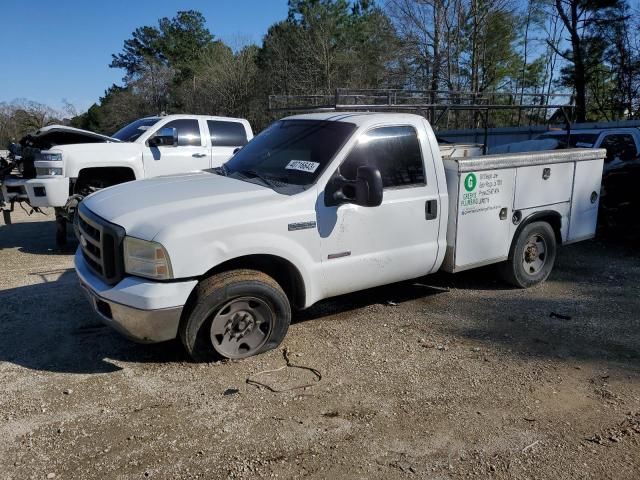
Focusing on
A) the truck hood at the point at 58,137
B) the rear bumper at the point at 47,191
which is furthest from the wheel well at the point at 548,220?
the truck hood at the point at 58,137

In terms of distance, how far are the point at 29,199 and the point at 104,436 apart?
5.51 m

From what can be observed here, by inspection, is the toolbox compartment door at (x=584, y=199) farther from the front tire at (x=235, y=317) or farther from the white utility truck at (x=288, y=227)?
the front tire at (x=235, y=317)

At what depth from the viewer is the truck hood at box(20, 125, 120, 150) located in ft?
25.6

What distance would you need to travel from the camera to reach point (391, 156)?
15.1 ft

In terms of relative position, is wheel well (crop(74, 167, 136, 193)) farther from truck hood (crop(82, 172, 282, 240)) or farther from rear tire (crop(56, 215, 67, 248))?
truck hood (crop(82, 172, 282, 240))

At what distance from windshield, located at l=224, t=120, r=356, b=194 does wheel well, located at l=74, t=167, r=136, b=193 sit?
3974 mm

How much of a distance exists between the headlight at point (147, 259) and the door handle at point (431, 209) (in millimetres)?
2338

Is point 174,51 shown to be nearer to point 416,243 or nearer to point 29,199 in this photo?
point 29,199

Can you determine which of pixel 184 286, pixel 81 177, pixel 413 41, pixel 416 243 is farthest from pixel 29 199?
Result: pixel 413 41

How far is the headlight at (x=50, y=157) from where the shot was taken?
7.58 m

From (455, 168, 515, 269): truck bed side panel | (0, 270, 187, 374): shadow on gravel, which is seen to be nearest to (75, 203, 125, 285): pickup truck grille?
(0, 270, 187, 374): shadow on gravel

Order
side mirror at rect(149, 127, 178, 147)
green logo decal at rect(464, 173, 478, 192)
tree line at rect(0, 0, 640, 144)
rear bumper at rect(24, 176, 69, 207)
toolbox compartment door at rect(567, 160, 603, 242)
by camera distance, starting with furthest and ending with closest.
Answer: tree line at rect(0, 0, 640, 144)
side mirror at rect(149, 127, 178, 147)
rear bumper at rect(24, 176, 69, 207)
toolbox compartment door at rect(567, 160, 603, 242)
green logo decal at rect(464, 173, 478, 192)

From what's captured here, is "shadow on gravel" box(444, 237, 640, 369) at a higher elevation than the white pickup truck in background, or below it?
below

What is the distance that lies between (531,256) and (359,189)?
9.53 feet
